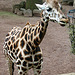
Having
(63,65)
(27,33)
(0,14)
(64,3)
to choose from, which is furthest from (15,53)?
(64,3)

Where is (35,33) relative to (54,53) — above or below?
above

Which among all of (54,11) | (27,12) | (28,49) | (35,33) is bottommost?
(27,12)

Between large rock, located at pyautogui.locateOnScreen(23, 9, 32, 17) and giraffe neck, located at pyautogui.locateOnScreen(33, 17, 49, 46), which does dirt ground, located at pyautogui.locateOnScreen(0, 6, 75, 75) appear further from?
large rock, located at pyautogui.locateOnScreen(23, 9, 32, 17)

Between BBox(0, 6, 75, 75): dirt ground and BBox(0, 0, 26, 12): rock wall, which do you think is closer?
BBox(0, 6, 75, 75): dirt ground

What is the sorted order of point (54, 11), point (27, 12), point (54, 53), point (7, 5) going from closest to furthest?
point (54, 11) < point (54, 53) < point (27, 12) < point (7, 5)

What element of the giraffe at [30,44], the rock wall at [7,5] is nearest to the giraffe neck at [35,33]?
the giraffe at [30,44]

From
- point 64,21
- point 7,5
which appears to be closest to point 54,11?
point 64,21

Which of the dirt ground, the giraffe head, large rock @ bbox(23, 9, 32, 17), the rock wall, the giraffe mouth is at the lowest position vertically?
the dirt ground

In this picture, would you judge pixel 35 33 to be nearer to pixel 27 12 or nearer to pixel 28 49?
pixel 28 49

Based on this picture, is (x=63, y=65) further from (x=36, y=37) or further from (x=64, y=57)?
(x=36, y=37)

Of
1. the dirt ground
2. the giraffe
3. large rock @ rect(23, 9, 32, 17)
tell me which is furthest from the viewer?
large rock @ rect(23, 9, 32, 17)

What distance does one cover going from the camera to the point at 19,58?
297 centimetres

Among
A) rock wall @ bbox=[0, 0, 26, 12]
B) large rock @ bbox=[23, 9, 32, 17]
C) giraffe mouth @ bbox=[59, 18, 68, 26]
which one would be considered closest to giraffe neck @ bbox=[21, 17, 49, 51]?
giraffe mouth @ bbox=[59, 18, 68, 26]

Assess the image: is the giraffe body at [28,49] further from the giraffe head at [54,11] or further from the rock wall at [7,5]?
the rock wall at [7,5]
